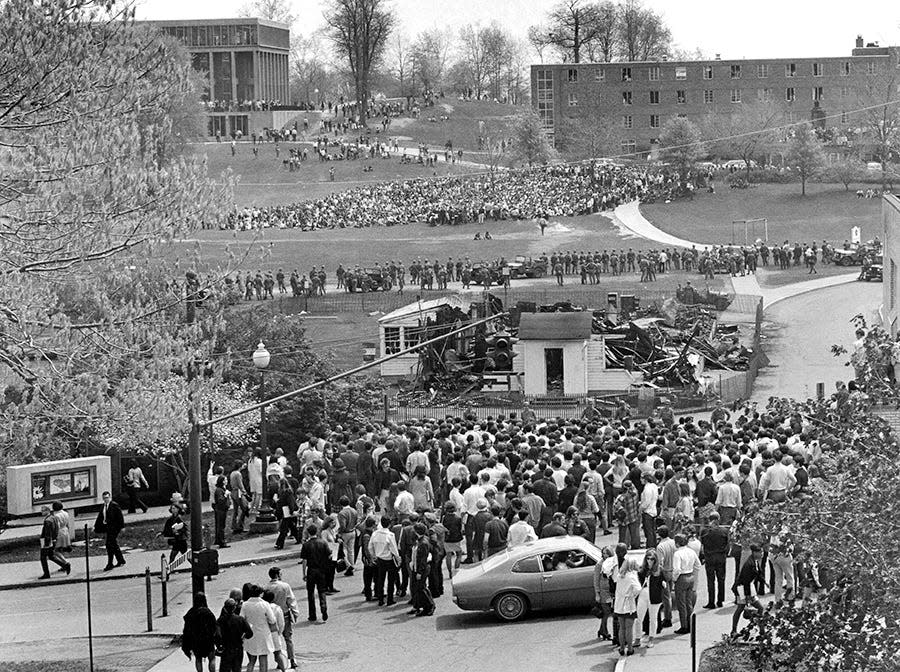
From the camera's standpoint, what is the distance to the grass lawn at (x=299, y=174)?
106812mm

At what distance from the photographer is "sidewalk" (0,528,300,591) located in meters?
28.4

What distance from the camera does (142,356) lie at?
78.9 ft

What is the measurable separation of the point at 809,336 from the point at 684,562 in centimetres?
3873

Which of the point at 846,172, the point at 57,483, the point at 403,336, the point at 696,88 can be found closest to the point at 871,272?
the point at 403,336

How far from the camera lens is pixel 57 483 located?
2912cm

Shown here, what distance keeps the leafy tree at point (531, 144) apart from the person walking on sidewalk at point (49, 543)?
8208cm

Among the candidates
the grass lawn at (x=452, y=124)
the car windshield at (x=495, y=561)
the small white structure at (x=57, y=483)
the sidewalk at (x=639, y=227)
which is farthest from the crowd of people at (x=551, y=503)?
the grass lawn at (x=452, y=124)

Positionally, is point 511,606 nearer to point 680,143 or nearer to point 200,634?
Result: point 200,634

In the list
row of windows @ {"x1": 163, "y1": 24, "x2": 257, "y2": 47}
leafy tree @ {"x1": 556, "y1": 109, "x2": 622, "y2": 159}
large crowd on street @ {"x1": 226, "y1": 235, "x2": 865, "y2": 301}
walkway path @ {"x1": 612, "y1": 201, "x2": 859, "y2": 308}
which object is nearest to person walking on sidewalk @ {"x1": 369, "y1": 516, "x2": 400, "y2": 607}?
walkway path @ {"x1": 612, "y1": 201, "x2": 859, "y2": 308}

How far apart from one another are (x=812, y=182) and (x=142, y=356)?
8014cm

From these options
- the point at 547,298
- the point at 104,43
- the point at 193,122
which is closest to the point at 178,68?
the point at 104,43

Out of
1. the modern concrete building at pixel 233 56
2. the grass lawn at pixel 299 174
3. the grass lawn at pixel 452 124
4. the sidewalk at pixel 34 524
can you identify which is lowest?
the sidewalk at pixel 34 524

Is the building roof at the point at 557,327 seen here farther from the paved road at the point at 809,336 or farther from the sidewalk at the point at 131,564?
the sidewalk at the point at 131,564

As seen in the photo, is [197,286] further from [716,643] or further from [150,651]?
[716,643]
